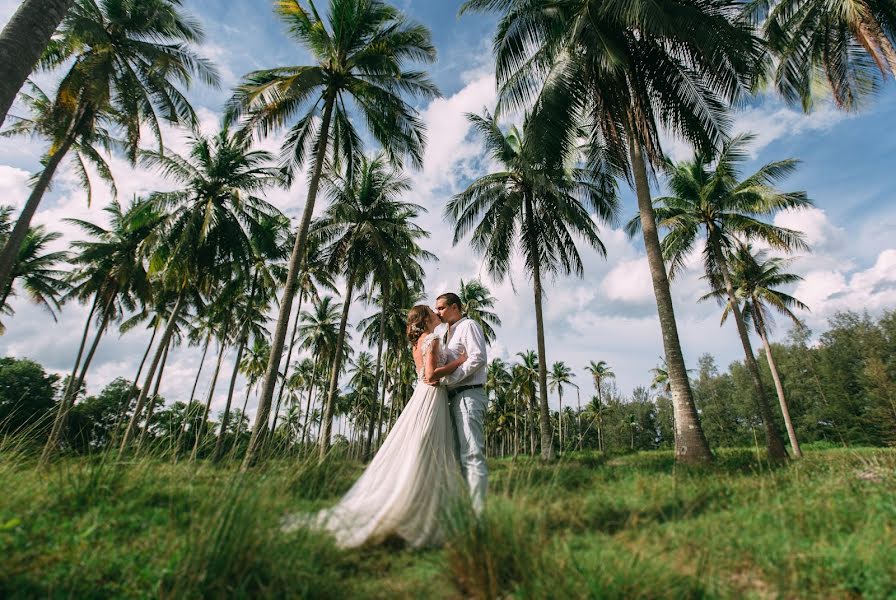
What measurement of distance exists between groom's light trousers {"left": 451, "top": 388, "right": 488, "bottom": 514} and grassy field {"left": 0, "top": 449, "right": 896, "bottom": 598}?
20.7 inches

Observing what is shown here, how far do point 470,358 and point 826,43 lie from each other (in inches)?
530

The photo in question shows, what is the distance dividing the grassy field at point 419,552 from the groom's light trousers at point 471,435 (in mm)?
526

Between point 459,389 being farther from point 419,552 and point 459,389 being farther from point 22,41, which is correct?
point 22,41

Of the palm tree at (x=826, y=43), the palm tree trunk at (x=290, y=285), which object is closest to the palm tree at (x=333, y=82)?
the palm tree trunk at (x=290, y=285)

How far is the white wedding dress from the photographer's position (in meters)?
2.84

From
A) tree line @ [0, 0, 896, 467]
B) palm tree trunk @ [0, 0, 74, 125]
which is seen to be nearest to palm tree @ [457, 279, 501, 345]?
tree line @ [0, 0, 896, 467]

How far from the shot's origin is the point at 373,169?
1970 cm

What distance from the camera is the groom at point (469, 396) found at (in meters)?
3.74

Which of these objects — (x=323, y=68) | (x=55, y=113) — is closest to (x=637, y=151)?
(x=323, y=68)

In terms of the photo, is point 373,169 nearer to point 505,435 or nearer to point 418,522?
point 418,522

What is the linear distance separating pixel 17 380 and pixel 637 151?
41434mm

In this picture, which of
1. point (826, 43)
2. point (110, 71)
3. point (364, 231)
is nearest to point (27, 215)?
point (110, 71)

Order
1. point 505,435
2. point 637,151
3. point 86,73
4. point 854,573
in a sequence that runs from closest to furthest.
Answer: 1. point 854,573
2. point 637,151
3. point 86,73
4. point 505,435

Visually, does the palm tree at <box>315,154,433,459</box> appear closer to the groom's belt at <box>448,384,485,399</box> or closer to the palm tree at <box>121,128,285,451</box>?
the palm tree at <box>121,128,285,451</box>
